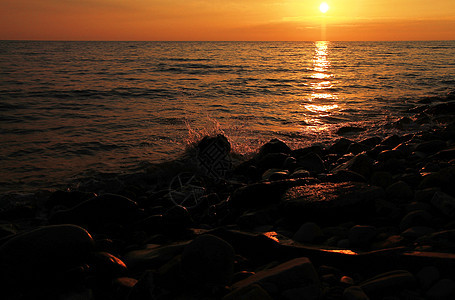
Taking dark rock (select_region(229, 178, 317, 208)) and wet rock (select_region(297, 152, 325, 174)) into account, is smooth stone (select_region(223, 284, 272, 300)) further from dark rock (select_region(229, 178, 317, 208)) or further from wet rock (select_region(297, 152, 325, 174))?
wet rock (select_region(297, 152, 325, 174))

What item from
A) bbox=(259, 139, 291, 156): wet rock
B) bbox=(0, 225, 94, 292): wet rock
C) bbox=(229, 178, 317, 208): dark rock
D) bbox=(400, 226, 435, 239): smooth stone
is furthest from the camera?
bbox=(259, 139, 291, 156): wet rock

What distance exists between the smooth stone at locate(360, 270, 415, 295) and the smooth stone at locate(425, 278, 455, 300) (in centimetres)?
10

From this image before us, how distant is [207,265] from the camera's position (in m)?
2.25

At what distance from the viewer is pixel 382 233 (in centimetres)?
274

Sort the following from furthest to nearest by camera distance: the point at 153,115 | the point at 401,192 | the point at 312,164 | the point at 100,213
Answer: the point at 153,115 → the point at 312,164 → the point at 100,213 → the point at 401,192

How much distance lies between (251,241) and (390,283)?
118 cm

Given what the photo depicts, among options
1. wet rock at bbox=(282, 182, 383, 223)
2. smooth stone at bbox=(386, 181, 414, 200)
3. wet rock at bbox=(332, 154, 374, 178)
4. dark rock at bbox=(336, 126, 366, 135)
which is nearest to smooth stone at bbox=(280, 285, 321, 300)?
wet rock at bbox=(282, 182, 383, 223)

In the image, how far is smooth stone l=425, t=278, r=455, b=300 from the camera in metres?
1.74

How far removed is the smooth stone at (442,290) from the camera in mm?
1741

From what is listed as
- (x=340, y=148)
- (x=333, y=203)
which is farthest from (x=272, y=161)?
(x=333, y=203)

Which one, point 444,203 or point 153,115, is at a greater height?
point 153,115

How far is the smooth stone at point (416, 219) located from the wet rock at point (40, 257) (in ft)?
9.16

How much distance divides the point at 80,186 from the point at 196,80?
16277mm

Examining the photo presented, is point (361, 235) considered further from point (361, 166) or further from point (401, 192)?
point (361, 166)
